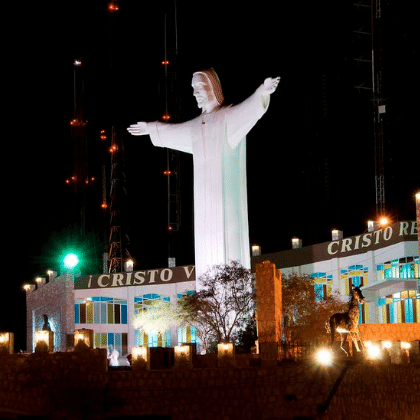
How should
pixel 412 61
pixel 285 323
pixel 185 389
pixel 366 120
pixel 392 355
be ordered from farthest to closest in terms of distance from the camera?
pixel 366 120, pixel 412 61, pixel 285 323, pixel 185 389, pixel 392 355

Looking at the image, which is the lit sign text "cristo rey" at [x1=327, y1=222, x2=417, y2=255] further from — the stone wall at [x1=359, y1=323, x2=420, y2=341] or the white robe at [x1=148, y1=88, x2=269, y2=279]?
the white robe at [x1=148, y1=88, x2=269, y2=279]

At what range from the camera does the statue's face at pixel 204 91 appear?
1484 inches

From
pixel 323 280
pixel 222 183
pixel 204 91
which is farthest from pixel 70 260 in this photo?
pixel 323 280

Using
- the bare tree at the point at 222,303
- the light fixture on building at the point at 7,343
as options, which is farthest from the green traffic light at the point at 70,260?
the light fixture on building at the point at 7,343

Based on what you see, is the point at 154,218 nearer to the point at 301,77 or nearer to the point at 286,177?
the point at 286,177

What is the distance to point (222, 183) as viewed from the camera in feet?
121

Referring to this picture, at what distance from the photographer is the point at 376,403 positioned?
2662cm

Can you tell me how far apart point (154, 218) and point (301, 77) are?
44.4 ft

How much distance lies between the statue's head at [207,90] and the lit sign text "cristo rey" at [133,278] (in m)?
13.0

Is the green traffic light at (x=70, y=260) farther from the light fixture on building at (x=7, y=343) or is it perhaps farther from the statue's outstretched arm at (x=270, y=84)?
the light fixture on building at (x=7, y=343)

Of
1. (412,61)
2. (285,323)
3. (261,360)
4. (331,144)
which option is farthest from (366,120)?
(261,360)

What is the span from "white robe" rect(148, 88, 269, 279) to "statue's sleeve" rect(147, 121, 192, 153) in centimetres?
47

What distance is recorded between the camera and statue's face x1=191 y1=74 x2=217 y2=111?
37.7m

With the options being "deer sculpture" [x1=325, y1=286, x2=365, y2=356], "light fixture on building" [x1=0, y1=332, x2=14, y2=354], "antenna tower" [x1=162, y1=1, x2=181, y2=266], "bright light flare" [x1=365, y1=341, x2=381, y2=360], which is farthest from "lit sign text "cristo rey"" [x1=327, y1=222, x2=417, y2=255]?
"light fixture on building" [x1=0, y1=332, x2=14, y2=354]
